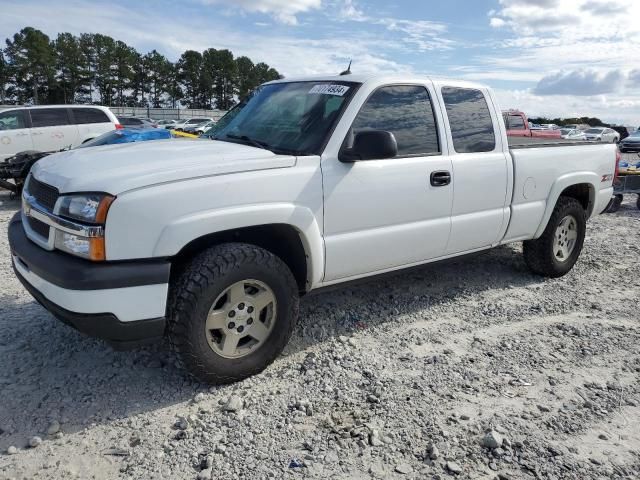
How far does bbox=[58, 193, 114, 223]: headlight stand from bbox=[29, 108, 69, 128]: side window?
11266 mm

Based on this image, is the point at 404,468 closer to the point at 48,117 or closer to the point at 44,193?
the point at 44,193

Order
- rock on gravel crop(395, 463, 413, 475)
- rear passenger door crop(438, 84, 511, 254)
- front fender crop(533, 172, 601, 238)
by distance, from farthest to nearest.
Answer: front fender crop(533, 172, 601, 238), rear passenger door crop(438, 84, 511, 254), rock on gravel crop(395, 463, 413, 475)

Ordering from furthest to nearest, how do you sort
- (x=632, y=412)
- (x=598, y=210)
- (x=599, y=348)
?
1. (x=598, y=210)
2. (x=599, y=348)
3. (x=632, y=412)

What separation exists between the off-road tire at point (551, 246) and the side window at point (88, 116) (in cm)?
1131

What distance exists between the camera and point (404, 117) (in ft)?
12.5

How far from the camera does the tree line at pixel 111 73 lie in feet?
209

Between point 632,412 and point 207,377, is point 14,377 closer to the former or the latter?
point 207,377

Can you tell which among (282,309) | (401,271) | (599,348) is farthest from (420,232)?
(599,348)

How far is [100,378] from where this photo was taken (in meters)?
3.20

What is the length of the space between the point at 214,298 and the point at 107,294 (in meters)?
0.56

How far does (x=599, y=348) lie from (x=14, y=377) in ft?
13.0

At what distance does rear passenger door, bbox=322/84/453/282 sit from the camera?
3.38 meters

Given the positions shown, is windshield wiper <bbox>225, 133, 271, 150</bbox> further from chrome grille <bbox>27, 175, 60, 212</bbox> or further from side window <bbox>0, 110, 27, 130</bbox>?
side window <bbox>0, 110, 27, 130</bbox>

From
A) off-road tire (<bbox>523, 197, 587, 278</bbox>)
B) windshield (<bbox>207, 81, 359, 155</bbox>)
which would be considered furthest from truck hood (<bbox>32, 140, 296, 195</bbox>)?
off-road tire (<bbox>523, 197, 587, 278</bbox>)
